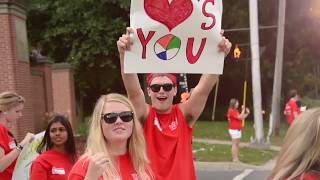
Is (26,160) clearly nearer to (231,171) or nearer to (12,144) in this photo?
(12,144)

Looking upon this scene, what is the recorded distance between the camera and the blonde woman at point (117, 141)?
2973 mm

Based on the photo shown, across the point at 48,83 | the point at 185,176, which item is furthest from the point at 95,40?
the point at 185,176

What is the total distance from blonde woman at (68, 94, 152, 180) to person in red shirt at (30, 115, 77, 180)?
1.24 metres

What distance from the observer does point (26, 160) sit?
189 inches

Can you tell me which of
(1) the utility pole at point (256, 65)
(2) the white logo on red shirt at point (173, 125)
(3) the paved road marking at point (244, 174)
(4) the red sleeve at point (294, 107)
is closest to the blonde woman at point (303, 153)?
(2) the white logo on red shirt at point (173, 125)

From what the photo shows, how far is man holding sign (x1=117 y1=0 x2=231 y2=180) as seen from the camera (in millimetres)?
3770

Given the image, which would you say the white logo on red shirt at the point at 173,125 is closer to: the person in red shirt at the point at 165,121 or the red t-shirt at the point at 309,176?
the person in red shirt at the point at 165,121

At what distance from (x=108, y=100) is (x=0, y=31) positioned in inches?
442

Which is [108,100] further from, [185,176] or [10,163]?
[10,163]

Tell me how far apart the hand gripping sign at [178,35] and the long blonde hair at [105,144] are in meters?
0.71

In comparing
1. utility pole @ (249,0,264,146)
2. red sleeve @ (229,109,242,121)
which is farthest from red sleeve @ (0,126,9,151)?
utility pole @ (249,0,264,146)

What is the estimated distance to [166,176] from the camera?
373 cm

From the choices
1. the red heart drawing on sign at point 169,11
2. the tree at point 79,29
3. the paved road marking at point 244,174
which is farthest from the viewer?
the tree at point 79,29

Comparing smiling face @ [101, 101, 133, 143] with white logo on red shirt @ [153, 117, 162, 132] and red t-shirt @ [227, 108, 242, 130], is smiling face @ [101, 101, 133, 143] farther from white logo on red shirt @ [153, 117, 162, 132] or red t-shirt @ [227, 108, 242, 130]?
red t-shirt @ [227, 108, 242, 130]
